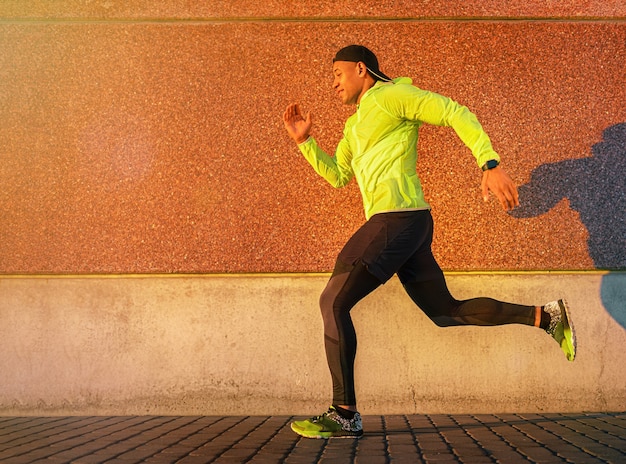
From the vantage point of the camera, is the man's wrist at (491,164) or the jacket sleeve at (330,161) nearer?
the man's wrist at (491,164)

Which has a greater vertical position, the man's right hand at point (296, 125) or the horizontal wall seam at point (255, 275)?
the man's right hand at point (296, 125)

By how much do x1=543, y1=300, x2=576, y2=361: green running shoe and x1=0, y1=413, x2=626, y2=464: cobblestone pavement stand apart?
0.45m

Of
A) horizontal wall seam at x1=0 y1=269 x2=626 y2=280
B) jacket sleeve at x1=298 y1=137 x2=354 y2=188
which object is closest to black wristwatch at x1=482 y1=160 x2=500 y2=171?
jacket sleeve at x1=298 y1=137 x2=354 y2=188

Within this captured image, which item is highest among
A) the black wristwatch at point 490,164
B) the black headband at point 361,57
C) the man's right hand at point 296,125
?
the black headband at point 361,57

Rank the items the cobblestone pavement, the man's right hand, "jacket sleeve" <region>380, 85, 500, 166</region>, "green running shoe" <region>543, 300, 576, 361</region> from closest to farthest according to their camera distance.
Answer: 1. the cobblestone pavement
2. "jacket sleeve" <region>380, 85, 500, 166</region>
3. "green running shoe" <region>543, 300, 576, 361</region>
4. the man's right hand

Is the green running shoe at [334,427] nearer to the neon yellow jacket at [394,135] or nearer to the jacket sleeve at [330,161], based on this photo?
the neon yellow jacket at [394,135]

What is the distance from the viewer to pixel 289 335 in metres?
5.40

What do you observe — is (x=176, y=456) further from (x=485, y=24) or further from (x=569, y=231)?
(x=485, y=24)

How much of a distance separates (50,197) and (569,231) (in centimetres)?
356

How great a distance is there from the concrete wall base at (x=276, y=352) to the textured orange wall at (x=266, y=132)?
0.20 meters

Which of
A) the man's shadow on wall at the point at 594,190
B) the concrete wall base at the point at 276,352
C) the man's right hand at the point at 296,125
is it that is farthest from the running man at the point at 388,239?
the man's shadow on wall at the point at 594,190

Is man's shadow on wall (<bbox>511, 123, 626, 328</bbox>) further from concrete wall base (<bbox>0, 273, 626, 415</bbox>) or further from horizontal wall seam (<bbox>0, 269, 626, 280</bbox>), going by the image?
concrete wall base (<bbox>0, 273, 626, 415</bbox>)

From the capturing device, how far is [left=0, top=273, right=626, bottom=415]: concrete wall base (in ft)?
17.5

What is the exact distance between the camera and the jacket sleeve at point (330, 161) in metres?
4.81
